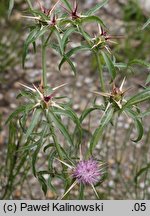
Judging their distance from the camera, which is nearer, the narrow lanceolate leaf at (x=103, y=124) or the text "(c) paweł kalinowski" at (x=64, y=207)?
the narrow lanceolate leaf at (x=103, y=124)

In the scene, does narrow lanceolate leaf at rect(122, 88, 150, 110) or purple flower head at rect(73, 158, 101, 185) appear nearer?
narrow lanceolate leaf at rect(122, 88, 150, 110)

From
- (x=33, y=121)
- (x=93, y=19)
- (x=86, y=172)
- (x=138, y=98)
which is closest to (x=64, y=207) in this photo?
(x=86, y=172)

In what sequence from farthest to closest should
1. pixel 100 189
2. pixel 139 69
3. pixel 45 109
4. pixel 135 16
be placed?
pixel 135 16 → pixel 139 69 → pixel 100 189 → pixel 45 109

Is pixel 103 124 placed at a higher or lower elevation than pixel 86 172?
higher

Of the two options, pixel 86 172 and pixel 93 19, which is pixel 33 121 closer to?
pixel 86 172

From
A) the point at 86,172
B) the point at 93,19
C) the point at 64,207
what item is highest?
the point at 93,19

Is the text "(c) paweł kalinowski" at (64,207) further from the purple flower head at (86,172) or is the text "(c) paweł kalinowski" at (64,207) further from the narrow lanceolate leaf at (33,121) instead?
the narrow lanceolate leaf at (33,121)

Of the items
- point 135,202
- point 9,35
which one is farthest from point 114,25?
point 135,202

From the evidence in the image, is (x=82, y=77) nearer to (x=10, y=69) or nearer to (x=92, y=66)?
(x=92, y=66)

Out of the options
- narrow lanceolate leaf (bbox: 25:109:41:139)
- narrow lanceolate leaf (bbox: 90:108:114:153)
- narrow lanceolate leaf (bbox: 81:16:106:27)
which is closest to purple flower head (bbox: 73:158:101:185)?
narrow lanceolate leaf (bbox: 90:108:114:153)

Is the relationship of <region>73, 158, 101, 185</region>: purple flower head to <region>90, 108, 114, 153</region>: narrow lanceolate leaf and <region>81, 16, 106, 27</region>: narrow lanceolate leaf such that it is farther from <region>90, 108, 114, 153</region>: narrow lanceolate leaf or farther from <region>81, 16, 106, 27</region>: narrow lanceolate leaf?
<region>81, 16, 106, 27</region>: narrow lanceolate leaf

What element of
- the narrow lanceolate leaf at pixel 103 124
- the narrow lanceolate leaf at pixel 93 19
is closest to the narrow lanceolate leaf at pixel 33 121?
the narrow lanceolate leaf at pixel 103 124
